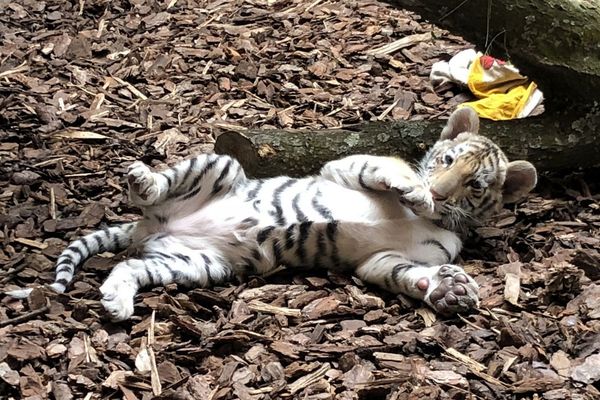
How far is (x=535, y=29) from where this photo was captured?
178 inches

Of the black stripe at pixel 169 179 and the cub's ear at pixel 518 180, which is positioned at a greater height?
the black stripe at pixel 169 179

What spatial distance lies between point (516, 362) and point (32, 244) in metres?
2.34

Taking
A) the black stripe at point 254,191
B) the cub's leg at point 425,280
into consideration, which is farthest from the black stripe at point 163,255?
the cub's leg at point 425,280

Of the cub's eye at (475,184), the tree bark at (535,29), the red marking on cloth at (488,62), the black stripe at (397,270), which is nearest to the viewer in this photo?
the black stripe at (397,270)

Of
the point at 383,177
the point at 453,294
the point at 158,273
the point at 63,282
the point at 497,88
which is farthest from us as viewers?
the point at 497,88

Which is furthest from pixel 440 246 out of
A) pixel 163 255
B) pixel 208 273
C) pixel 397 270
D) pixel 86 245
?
pixel 86 245

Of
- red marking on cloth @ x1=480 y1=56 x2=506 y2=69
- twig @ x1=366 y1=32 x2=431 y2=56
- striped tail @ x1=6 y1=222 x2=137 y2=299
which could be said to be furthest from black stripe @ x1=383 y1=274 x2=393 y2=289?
twig @ x1=366 y1=32 x2=431 y2=56

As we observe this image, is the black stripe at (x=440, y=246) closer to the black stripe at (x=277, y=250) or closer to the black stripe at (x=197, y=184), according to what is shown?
the black stripe at (x=277, y=250)

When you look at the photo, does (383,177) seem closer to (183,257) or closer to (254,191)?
(254,191)

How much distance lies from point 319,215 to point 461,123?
91 cm

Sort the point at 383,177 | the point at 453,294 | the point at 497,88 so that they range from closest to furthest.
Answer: the point at 453,294 → the point at 383,177 → the point at 497,88

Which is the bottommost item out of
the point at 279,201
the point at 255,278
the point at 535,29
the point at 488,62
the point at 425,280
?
the point at 255,278

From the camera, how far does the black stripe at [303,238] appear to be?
14.0 ft

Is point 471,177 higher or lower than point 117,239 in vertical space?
higher
